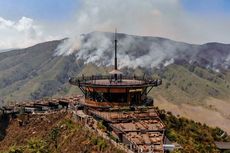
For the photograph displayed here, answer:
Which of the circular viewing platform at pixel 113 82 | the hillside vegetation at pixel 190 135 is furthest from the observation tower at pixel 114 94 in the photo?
the hillside vegetation at pixel 190 135

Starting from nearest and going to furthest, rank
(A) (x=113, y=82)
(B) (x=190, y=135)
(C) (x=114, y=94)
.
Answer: (B) (x=190, y=135)
(C) (x=114, y=94)
(A) (x=113, y=82)

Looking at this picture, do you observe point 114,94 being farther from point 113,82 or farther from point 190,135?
point 190,135

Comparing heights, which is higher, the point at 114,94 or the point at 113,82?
the point at 113,82

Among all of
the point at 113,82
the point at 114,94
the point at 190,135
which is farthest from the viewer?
the point at 113,82

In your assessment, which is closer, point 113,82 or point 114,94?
point 114,94

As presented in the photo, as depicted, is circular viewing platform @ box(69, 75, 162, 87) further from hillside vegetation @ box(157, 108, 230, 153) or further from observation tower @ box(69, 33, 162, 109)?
hillside vegetation @ box(157, 108, 230, 153)

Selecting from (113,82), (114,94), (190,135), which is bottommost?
(190,135)

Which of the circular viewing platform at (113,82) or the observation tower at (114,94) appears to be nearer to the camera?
the observation tower at (114,94)

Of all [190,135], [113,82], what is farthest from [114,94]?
[190,135]

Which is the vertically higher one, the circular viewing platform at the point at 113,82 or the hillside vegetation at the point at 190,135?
the circular viewing platform at the point at 113,82

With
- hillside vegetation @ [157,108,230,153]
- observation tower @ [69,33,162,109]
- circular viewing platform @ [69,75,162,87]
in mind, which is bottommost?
hillside vegetation @ [157,108,230,153]

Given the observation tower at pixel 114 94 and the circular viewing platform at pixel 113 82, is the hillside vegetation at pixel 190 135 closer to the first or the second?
the observation tower at pixel 114 94

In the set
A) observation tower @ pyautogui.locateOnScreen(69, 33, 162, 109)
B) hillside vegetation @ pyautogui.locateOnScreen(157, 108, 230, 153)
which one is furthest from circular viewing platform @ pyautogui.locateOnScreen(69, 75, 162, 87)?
hillside vegetation @ pyautogui.locateOnScreen(157, 108, 230, 153)
